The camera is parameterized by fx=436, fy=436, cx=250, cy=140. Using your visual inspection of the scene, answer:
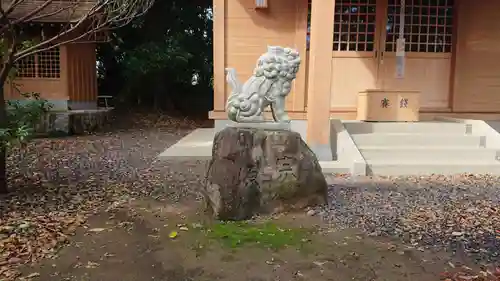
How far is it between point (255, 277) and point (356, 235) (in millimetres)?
1255

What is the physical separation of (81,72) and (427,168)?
11.9 meters

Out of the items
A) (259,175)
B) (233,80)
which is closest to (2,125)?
(233,80)

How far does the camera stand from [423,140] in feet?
24.5

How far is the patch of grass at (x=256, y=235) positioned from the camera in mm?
3629

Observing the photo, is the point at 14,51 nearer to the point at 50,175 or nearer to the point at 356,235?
the point at 50,175

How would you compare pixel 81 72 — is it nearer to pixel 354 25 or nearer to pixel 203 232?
pixel 354 25

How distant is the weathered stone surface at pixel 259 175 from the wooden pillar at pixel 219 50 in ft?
12.9

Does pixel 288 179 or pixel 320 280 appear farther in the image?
pixel 288 179

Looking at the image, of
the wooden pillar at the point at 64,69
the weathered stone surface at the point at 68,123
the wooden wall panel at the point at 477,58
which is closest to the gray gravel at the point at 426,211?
the wooden wall panel at the point at 477,58

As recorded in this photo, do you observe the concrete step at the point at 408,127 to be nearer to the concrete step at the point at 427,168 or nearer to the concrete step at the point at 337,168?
the concrete step at the point at 427,168

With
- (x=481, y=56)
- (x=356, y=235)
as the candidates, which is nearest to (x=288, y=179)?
(x=356, y=235)

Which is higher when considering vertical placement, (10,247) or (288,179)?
(288,179)

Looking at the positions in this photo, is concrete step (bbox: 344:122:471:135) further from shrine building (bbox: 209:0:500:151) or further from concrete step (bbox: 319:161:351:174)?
concrete step (bbox: 319:161:351:174)

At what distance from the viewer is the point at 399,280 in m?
2.98
